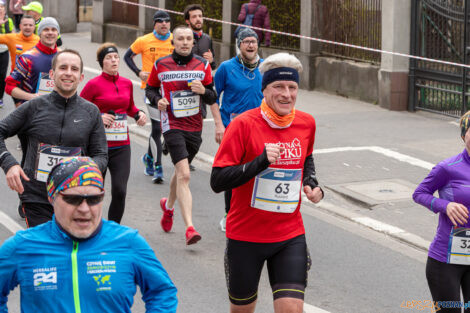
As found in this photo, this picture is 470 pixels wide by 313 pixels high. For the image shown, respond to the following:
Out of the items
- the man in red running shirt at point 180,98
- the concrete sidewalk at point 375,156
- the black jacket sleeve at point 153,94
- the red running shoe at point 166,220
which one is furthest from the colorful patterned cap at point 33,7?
the red running shoe at point 166,220

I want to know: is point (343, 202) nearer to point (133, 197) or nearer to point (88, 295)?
point (133, 197)

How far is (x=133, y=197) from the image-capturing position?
1062 cm

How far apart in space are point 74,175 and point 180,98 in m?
5.56

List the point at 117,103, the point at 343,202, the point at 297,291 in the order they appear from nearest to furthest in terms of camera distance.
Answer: the point at 297,291
the point at 117,103
the point at 343,202

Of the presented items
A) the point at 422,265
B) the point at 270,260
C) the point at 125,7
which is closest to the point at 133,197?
the point at 422,265

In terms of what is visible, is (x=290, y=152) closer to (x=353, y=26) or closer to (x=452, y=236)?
(x=452, y=236)

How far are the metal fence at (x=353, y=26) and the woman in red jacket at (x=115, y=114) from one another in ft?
30.9

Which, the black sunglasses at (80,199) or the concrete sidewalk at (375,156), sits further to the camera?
the concrete sidewalk at (375,156)

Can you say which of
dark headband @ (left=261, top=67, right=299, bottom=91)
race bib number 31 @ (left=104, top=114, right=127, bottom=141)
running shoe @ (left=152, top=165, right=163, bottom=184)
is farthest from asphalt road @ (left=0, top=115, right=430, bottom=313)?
dark headband @ (left=261, top=67, right=299, bottom=91)

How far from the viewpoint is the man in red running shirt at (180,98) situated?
29.3 ft

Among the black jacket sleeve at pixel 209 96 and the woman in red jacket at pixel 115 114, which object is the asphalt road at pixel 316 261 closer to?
the woman in red jacket at pixel 115 114

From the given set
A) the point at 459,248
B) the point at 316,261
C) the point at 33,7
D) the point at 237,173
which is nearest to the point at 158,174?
the point at 316,261

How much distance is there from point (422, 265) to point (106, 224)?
16.6 feet

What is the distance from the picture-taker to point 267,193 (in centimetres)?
524
